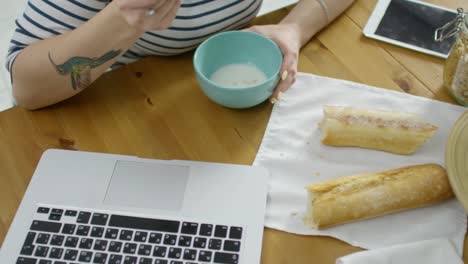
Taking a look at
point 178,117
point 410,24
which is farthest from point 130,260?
point 410,24

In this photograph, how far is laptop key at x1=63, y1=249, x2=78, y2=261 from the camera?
26.0 inches

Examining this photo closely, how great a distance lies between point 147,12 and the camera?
758mm

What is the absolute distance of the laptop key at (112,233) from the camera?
68 cm

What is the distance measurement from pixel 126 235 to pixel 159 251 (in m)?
0.05

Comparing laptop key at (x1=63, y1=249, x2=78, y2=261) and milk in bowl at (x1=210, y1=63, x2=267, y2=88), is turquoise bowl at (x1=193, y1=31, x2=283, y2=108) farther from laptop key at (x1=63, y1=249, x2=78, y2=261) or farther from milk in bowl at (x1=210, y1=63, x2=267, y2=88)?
laptop key at (x1=63, y1=249, x2=78, y2=261)

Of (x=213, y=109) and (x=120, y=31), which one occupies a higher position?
(x=120, y=31)

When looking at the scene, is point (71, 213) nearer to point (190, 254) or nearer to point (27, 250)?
point (27, 250)

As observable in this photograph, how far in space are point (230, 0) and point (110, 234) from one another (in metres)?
0.49

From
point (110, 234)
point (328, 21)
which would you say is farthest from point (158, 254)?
point (328, 21)

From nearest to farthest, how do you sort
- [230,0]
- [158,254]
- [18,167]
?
[158,254], [18,167], [230,0]

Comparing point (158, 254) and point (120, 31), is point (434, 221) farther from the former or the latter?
point (120, 31)

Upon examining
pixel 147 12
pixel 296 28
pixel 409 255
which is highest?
pixel 147 12

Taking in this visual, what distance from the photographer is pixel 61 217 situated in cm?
70

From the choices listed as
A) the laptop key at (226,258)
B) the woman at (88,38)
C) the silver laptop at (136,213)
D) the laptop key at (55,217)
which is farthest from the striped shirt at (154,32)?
the laptop key at (226,258)
